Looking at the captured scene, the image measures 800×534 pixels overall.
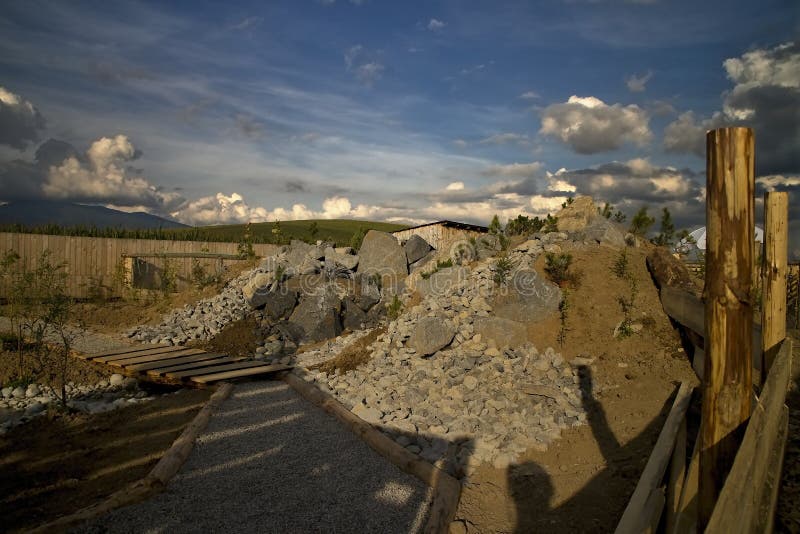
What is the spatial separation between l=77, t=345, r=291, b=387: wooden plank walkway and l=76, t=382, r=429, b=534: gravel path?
1.98m

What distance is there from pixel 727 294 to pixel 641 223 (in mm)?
9331

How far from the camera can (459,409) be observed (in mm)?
5980

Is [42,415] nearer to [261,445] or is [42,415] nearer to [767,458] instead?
[261,445]

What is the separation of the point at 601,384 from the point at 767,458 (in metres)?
3.85

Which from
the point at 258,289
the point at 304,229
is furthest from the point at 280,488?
the point at 304,229

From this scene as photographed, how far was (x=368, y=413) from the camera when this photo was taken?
5988 millimetres

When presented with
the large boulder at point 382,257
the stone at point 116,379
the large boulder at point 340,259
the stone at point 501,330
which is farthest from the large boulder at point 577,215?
the stone at point 116,379

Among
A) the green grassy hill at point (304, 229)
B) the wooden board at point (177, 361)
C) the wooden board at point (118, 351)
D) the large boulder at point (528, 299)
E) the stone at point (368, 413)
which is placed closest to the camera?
the stone at point (368, 413)

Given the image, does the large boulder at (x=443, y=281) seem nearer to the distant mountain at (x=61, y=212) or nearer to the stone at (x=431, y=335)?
the stone at (x=431, y=335)

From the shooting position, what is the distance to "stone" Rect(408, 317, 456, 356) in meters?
7.62

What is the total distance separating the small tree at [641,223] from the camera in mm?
10867

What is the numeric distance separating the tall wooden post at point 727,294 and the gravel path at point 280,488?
231cm

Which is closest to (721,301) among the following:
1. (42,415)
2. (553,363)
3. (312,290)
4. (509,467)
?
(509,467)

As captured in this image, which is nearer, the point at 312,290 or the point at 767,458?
the point at 767,458
